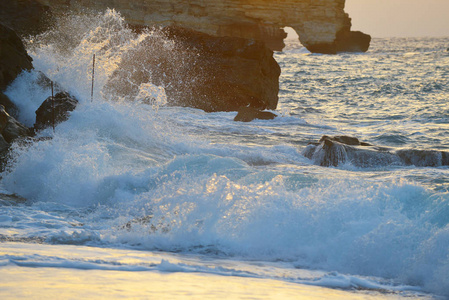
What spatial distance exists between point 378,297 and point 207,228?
5.77 feet

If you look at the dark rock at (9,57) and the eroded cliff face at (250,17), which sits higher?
the eroded cliff face at (250,17)

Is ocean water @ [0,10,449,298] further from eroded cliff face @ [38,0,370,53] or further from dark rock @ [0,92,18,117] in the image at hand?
eroded cliff face @ [38,0,370,53]

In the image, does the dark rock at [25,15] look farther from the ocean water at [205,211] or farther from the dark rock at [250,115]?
the dark rock at [250,115]

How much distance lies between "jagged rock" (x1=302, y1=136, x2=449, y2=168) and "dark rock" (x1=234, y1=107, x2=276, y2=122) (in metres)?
4.89

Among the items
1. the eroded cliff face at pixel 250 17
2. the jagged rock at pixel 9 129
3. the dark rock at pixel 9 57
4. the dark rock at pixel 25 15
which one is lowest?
the jagged rock at pixel 9 129

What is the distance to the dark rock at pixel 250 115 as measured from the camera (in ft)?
45.7

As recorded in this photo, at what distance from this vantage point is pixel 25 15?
16.2m

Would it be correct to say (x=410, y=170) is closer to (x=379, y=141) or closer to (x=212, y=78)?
(x=379, y=141)

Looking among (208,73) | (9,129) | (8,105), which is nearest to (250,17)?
(208,73)

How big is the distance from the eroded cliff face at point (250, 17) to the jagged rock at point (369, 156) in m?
30.5

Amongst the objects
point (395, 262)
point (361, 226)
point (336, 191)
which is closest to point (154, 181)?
point (336, 191)

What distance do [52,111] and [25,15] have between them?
9.25m

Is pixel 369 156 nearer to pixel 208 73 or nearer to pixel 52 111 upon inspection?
pixel 52 111

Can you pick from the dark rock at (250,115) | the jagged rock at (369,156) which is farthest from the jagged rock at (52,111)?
the dark rock at (250,115)
